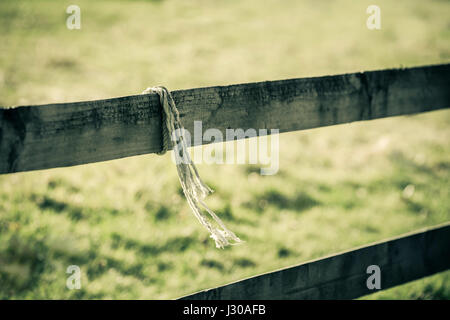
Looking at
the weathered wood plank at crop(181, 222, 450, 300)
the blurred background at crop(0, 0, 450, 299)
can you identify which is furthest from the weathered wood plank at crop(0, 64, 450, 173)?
the blurred background at crop(0, 0, 450, 299)

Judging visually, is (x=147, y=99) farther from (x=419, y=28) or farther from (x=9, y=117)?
(x=419, y=28)

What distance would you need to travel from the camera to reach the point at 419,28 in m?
10.2

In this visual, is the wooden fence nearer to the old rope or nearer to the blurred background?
the old rope

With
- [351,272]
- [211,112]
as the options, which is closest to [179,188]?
[351,272]

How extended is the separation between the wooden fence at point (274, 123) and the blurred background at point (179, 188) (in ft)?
2.92

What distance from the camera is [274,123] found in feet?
5.52

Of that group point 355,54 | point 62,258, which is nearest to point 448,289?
point 62,258

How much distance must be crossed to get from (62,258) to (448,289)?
8.56 feet

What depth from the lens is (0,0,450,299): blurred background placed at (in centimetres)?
283

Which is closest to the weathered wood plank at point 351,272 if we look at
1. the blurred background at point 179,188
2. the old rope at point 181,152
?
the old rope at point 181,152

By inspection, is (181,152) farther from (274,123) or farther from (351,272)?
(351,272)

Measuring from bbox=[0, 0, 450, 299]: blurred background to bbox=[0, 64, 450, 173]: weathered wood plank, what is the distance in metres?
1.39

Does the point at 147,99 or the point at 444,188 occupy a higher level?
the point at 444,188

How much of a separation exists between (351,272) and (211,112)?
97 centimetres
